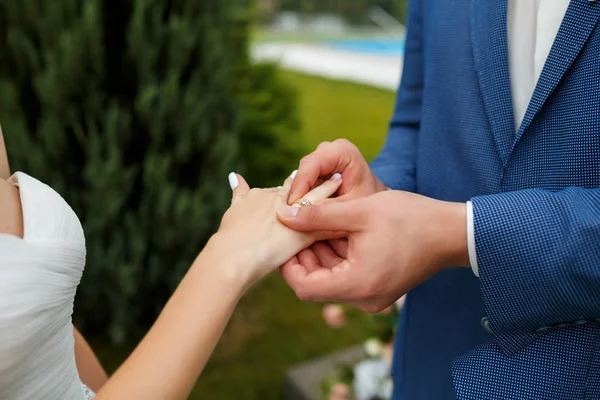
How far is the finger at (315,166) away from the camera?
4.30 feet

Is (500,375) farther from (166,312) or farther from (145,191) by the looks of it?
(145,191)

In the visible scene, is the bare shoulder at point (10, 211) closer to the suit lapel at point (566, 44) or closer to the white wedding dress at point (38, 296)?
the white wedding dress at point (38, 296)

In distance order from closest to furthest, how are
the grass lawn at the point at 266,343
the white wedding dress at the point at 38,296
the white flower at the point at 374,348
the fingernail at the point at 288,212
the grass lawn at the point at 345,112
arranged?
the white wedding dress at the point at 38,296 → the fingernail at the point at 288,212 → the white flower at the point at 374,348 → the grass lawn at the point at 266,343 → the grass lawn at the point at 345,112

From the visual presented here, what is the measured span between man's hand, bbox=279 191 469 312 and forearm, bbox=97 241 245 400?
0.18m

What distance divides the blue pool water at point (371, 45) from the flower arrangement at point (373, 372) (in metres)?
19.1

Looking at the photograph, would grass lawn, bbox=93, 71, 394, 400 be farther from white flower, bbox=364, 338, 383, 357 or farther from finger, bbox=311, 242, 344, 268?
finger, bbox=311, 242, 344, 268

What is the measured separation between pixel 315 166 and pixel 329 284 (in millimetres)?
338

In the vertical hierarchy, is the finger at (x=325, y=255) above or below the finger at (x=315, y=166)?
below

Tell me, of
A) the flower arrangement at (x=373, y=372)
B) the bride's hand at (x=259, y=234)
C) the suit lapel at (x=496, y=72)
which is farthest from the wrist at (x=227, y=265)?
the flower arrangement at (x=373, y=372)

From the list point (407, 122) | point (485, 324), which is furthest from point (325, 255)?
point (407, 122)

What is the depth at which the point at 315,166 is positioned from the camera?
132cm

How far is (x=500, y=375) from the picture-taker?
3.55ft

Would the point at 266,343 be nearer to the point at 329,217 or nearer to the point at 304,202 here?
the point at 304,202

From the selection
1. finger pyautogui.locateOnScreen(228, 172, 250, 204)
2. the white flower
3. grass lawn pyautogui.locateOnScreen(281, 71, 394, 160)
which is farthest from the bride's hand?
grass lawn pyautogui.locateOnScreen(281, 71, 394, 160)
